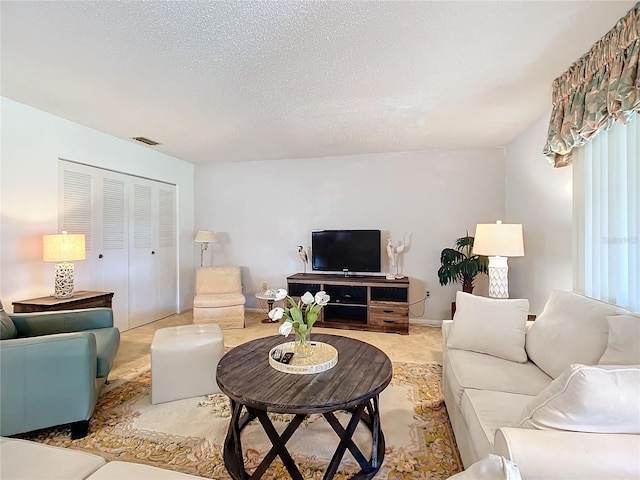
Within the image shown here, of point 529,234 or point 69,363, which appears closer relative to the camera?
point 69,363

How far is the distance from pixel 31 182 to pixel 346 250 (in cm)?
353

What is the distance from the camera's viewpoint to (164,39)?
1.85 m

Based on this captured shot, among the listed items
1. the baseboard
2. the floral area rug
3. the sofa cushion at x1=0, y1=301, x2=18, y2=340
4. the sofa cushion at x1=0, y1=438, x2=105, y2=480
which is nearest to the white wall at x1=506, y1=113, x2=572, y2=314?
the baseboard

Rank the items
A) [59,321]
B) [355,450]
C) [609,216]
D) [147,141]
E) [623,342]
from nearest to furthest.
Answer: [623,342], [355,450], [609,216], [59,321], [147,141]

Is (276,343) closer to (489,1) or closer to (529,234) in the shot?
(489,1)

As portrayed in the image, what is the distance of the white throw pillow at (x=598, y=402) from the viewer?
89cm

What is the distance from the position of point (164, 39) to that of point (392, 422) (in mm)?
2782

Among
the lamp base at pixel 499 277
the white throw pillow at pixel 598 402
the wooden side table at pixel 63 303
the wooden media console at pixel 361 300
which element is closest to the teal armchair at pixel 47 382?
the wooden side table at pixel 63 303

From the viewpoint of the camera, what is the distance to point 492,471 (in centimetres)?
72

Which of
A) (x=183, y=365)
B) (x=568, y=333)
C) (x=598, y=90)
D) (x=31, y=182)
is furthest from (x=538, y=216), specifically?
(x=31, y=182)

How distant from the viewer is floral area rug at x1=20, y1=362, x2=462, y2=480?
1659 mm

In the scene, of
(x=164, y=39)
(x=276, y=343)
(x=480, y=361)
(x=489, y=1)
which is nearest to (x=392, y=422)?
(x=480, y=361)

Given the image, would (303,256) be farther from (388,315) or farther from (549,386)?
(549,386)

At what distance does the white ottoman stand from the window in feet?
8.90
